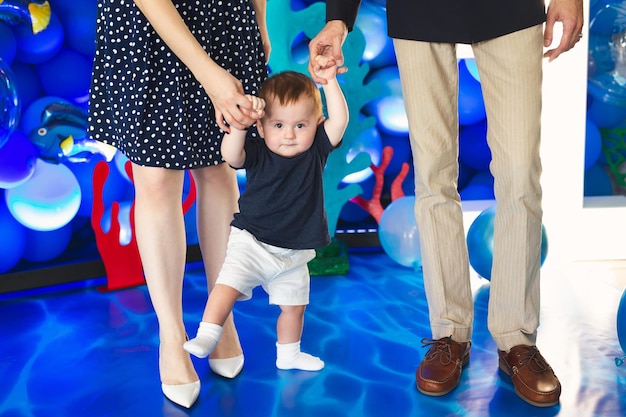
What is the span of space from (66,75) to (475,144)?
1779mm

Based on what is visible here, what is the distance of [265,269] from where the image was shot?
1964 mm

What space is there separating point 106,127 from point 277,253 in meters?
0.52

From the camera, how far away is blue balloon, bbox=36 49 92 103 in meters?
3.00

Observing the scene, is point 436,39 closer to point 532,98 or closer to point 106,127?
point 532,98

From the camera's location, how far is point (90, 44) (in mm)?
3016

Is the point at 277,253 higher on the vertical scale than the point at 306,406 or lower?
higher

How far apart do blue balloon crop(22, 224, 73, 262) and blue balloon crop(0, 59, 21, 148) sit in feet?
1.90

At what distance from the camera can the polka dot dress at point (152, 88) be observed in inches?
70.0

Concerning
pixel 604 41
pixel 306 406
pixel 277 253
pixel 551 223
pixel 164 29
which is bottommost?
pixel 551 223

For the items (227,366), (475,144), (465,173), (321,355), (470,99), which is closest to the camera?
(227,366)

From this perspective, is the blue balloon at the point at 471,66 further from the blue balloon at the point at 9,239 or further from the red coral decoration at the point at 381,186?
the blue balloon at the point at 9,239

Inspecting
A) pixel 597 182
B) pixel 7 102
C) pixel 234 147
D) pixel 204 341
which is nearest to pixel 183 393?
pixel 204 341

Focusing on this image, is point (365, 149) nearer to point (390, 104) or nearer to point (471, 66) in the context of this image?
point (390, 104)

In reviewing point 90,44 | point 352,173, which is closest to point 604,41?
point 352,173
